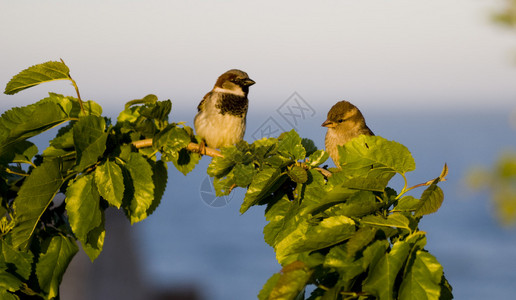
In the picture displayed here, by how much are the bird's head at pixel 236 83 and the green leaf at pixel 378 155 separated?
3.49 m

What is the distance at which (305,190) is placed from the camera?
7.73 feet

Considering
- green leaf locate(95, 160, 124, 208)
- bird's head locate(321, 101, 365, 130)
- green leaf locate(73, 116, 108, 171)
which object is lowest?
green leaf locate(95, 160, 124, 208)

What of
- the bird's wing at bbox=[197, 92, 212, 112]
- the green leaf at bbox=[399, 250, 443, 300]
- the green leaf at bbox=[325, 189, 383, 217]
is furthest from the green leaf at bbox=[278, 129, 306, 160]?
the bird's wing at bbox=[197, 92, 212, 112]

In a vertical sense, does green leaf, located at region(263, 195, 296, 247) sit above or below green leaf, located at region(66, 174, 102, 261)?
above

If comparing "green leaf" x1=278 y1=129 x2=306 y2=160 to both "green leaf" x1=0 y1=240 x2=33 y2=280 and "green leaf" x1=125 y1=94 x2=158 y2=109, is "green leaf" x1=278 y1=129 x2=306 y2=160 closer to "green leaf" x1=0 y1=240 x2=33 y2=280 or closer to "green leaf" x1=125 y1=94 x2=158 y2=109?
"green leaf" x1=125 y1=94 x2=158 y2=109

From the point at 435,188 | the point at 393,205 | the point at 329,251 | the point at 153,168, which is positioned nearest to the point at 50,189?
the point at 153,168

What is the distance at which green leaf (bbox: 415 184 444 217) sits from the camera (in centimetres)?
190

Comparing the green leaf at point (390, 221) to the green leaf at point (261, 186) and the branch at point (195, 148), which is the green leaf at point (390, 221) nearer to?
the green leaf at point (261, 186)

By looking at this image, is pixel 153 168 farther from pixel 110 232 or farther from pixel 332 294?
pixel 110 232

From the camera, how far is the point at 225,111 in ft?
17.7

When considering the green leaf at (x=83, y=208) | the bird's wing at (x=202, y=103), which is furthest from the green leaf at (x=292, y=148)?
the bird's wing at (x=202, y=103)

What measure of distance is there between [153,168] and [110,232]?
5056 mm

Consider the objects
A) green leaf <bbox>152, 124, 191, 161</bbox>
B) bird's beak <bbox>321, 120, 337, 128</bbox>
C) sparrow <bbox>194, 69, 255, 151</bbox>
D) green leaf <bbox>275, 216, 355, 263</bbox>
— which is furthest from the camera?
bird's beak <bbox>321, 120, 337, 128</bbox>

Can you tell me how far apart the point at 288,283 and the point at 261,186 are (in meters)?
0.54
